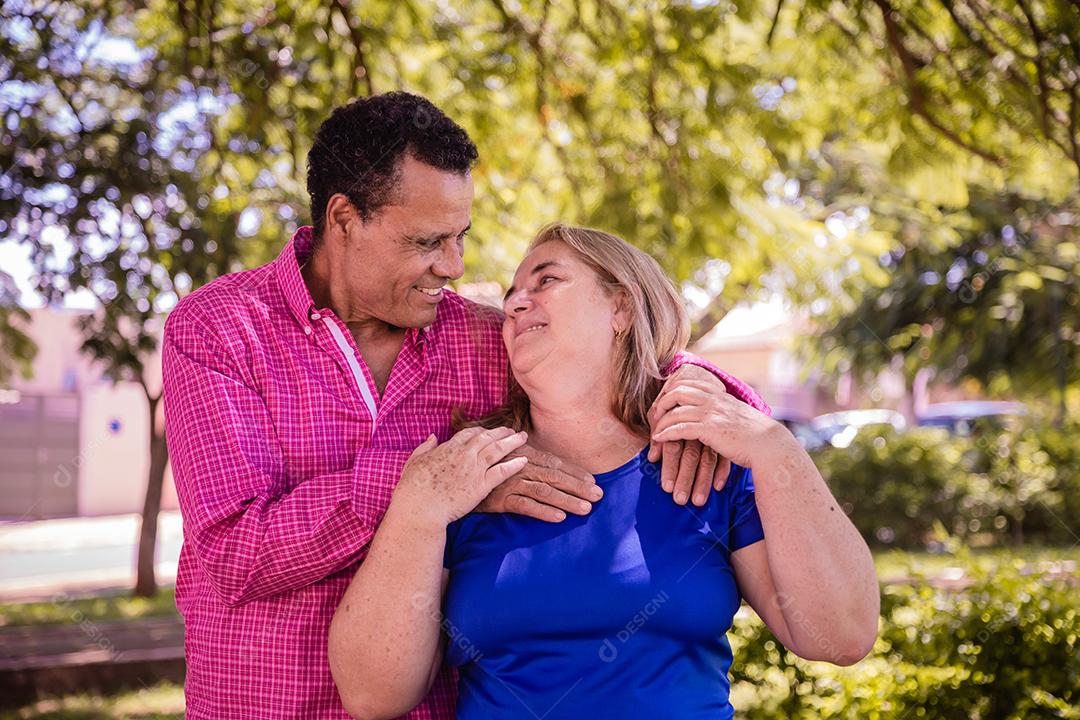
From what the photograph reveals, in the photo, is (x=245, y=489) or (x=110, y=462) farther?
(x=110, y=462)

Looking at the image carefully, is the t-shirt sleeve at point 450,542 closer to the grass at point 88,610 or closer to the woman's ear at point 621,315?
the woman's ear at point 621,315

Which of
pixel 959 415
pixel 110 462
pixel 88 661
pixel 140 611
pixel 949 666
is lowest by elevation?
pixel 110 462

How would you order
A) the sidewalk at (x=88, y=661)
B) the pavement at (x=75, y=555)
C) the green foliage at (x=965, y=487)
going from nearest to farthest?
1. the sidewalk at (x=88, y=661)
2. the pavement at (x=75, y=555)
3. the green foliage at (x=965, y=487)

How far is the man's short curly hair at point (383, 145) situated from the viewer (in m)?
2.64

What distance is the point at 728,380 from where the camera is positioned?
2.53 metres

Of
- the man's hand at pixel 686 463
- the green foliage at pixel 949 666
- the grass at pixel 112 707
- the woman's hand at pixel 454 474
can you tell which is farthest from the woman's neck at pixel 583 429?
the grass at pixel 112 707

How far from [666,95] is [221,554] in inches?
191

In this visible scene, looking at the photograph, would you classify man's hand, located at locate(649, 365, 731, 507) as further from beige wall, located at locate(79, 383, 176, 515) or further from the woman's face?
beige wall, located at locate(79, 383, 176, 515)

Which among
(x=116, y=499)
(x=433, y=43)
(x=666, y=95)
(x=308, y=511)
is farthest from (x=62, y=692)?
(x=116, y=499)

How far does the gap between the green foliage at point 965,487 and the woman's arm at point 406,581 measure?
11.8 metres

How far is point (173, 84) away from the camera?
24.3 feet

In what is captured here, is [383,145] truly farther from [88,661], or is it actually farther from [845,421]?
[845,421]

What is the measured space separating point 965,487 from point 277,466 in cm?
1271

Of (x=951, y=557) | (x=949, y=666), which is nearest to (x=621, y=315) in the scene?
(x=949, y=666)
